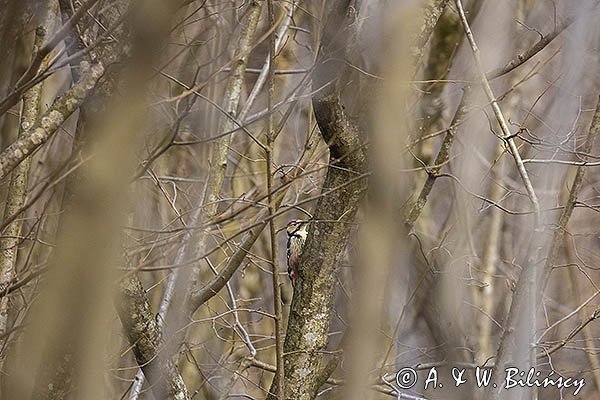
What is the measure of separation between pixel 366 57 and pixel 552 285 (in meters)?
5.67

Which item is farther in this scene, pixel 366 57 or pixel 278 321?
pixel 278 321

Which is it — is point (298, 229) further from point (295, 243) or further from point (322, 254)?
point (322, 254)

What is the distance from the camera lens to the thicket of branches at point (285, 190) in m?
1.28

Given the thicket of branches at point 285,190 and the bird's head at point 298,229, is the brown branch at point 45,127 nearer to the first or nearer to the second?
the thicket of branches at point 285,190

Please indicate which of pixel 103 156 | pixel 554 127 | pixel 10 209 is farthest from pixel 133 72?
pixel 10 209

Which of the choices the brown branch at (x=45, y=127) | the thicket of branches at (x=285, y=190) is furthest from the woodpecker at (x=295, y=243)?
the brown branch at (x=45, y=127)

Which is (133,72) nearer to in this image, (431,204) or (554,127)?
(554,127)

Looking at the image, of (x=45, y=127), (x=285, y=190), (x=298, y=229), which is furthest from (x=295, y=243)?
(x=45, y=127)

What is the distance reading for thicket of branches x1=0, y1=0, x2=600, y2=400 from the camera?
50.4 inches

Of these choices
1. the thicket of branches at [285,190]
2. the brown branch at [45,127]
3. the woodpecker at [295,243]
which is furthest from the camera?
the woodpecker at [295,243]

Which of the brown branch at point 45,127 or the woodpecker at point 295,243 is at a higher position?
the woodpecker at point 295,243

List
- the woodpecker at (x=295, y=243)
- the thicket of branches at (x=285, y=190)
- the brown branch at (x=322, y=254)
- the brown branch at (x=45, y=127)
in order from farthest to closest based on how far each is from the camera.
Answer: the woodpecker at (x=295, y=243) < the brown branch at (x=322, y=254) < the brown branch at (x=45, y=127) < the thicket of branches at (x=285, y=190)

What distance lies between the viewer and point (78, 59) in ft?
7.23

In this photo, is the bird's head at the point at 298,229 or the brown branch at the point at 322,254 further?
the bird's head at the point at 298,229
